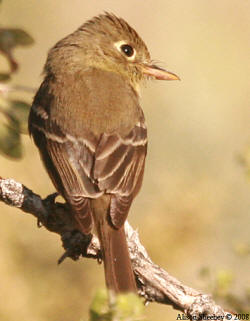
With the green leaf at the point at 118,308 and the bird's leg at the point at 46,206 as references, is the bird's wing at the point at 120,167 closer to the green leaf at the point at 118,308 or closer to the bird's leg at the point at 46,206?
the bird's leg at the point at 46,206

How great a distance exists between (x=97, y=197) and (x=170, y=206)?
80cm

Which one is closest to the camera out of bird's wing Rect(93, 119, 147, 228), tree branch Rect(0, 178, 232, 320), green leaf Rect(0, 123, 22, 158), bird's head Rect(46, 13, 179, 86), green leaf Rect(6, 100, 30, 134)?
green leaf Rect(0, 123, 22, 158)

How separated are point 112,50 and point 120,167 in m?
1.55

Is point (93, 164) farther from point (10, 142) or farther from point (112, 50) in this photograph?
point (112, 50)

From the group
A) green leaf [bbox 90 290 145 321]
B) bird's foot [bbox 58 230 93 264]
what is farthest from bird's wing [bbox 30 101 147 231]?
green leaf [bbox 90 290 145 321]

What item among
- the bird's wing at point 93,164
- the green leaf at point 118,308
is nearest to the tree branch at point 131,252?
the bird's wing at point 93,164

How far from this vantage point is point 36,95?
5.96 meters

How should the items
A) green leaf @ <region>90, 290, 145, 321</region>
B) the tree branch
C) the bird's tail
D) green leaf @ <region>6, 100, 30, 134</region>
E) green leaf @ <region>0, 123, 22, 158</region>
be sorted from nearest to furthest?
green leaf @ <region>90, 290, 145, 321</region> < green leaf @ <region>0, 123, 22, 158</region> < green leaf @ <region>6, 100, 30, 134</region> < the tree branch < the bird's tail

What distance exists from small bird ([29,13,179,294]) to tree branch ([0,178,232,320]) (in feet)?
0.26

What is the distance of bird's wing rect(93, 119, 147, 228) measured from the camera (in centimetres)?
479

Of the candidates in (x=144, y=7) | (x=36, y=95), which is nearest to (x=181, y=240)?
(x=36, y=95)

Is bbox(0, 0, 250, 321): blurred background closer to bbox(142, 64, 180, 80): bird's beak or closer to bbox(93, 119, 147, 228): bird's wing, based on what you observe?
bbox(93, 119, 147, 228): bird's wing

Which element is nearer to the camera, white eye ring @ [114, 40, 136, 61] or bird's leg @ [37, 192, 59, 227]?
bird's leg @ [37, 192, 59, 227]

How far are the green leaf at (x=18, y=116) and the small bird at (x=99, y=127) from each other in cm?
79
